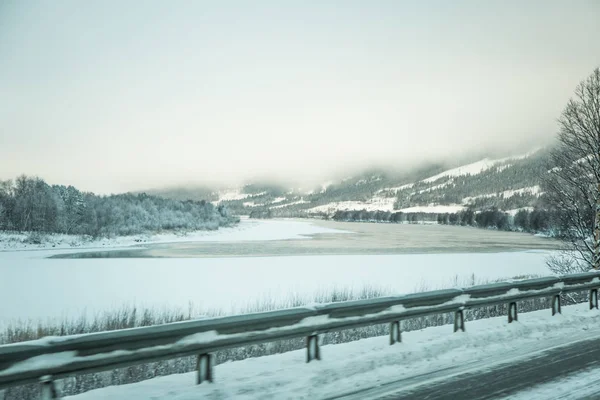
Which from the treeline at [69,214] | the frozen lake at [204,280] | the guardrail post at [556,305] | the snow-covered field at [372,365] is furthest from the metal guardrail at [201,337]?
the treeline at [69,214]

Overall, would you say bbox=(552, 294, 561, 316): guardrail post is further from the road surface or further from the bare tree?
the bare tree

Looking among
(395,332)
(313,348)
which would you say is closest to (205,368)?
(313,348)

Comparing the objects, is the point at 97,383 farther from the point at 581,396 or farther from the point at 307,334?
the point at 581,396

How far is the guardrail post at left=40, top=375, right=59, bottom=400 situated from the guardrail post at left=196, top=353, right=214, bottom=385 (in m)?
1.52

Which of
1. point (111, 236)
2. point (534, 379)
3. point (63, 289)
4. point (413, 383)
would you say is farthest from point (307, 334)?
point (111, 236)

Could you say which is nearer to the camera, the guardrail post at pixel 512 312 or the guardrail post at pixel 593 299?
the guardrail post at pixel 512 312

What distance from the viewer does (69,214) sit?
2852 inches

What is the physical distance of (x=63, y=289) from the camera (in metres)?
19.8

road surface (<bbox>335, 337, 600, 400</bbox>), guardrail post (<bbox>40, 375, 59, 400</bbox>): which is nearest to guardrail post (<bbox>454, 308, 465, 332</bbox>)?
road surface (<bbox>335, 337, 600, 400</bbox>)

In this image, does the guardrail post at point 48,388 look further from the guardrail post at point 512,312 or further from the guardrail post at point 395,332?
the guardrail post at point 512,312

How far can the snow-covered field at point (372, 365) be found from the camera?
197 inches

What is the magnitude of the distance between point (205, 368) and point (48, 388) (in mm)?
1679

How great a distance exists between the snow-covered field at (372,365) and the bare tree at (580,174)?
29.6ft

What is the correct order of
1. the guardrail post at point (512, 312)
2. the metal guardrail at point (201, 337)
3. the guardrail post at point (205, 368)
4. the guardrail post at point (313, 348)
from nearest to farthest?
the metal guardrail at point (201, 337) → the guardrail post at point (205, 368) → the guardrail post at point (313, 348) → the guardrail post at point (512, 312)
